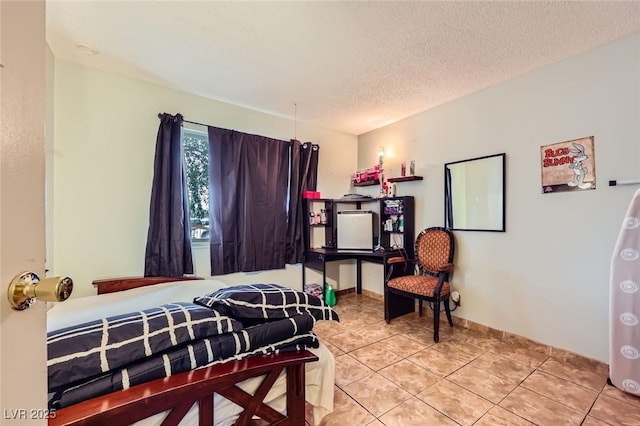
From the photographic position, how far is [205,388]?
0.97 meters

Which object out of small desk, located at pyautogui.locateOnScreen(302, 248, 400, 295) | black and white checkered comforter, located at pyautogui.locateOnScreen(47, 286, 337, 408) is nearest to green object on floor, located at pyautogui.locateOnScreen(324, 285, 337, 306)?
small desk, located at pyautogui.locateOnScreen(302, 248, 400, 295)

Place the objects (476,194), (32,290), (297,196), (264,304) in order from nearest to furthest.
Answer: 1. (32,290)
2. (264,304)
3. (476,194)
4. (297,196)

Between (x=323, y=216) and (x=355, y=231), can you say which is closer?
(x=355, y=231)

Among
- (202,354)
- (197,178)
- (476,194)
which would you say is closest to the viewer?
(202,354)

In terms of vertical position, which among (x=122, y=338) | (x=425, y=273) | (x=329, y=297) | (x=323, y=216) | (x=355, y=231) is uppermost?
(x=323, y=216)

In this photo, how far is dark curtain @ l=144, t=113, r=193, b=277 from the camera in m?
2.51

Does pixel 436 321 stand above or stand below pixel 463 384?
above

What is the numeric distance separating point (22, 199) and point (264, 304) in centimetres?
93

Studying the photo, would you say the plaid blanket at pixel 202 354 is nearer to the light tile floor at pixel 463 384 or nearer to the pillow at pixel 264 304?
the pillow at pixel 264 304

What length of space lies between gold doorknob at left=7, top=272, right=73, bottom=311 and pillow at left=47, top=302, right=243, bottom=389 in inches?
21.7

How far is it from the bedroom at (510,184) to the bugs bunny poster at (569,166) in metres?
0.05

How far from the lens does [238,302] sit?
3.94 ft

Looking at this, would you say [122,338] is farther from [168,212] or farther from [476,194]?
[476,194]

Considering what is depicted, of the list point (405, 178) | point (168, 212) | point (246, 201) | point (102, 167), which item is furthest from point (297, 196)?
point (102, 167)
